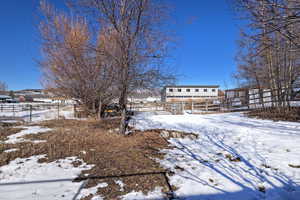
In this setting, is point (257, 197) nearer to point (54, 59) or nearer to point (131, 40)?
point (131, 40)

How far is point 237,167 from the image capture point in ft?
9.61

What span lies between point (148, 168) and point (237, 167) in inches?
72.8

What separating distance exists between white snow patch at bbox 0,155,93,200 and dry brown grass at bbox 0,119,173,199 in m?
0.23

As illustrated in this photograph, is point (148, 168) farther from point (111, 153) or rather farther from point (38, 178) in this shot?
point (38, 178)

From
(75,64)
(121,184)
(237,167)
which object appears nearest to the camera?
(121,184)

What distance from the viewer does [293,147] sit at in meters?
3.92

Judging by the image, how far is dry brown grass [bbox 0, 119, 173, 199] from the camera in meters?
2.34

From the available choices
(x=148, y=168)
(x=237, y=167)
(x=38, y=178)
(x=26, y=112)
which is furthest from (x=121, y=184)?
(x=26, y=112)

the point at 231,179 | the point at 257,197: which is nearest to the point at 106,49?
the point at 231,179

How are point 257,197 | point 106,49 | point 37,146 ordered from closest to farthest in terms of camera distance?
point 257,197 → point 37,146 → point 106,49

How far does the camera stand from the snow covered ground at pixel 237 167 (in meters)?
2.15

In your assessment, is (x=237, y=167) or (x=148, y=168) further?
(x=237, y=167)

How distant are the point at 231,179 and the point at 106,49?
4.61m

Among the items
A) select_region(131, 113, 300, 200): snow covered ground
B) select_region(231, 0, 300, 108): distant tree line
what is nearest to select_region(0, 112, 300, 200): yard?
select_region(131, 113, 300, 200): snow covered ground
